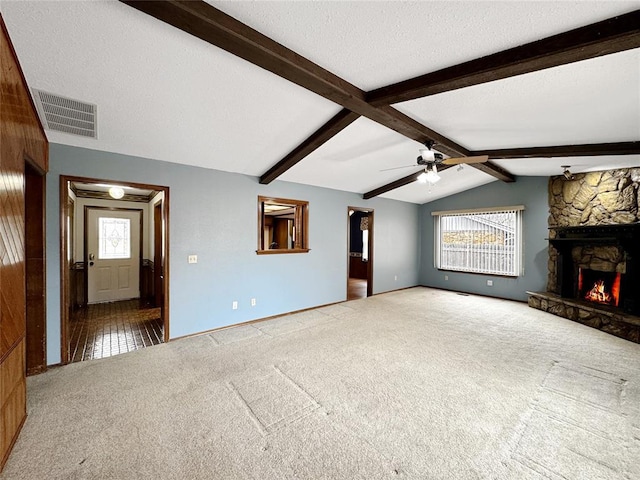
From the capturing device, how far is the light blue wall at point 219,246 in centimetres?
299

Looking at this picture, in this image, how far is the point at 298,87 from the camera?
239 cm

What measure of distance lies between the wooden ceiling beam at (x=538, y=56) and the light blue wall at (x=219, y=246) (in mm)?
2849

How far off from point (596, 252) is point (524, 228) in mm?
1303

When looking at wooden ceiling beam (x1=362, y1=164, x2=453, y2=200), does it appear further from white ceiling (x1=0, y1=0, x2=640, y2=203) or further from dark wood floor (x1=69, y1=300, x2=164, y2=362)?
dark wood floor (x1=69, y1=300, x2=164, y2=362)

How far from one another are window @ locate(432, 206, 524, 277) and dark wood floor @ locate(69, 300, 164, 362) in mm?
6780

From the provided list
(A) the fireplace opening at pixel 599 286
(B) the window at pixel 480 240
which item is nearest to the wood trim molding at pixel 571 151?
(A) the fireplace opening at pixel 599 286

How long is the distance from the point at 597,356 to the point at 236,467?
415 centimetres

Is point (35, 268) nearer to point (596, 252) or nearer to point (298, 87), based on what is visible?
point (298, 87)

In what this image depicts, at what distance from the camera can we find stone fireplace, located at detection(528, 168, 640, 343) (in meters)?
4.00

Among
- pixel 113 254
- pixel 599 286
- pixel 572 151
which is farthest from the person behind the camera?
pixel 113 254

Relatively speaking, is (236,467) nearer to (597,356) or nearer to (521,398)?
(521,398)

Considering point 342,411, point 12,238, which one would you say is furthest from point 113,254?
point 342,411

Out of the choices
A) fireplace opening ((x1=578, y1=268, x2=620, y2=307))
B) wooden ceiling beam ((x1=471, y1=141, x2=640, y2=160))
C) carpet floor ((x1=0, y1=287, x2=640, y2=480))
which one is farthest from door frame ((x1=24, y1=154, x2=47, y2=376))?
fireplace opening ((x1=578, y1=268, x2=620, y2=307))

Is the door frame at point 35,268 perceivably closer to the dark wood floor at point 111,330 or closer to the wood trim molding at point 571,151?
A: the dark wood floor at point 111,330
